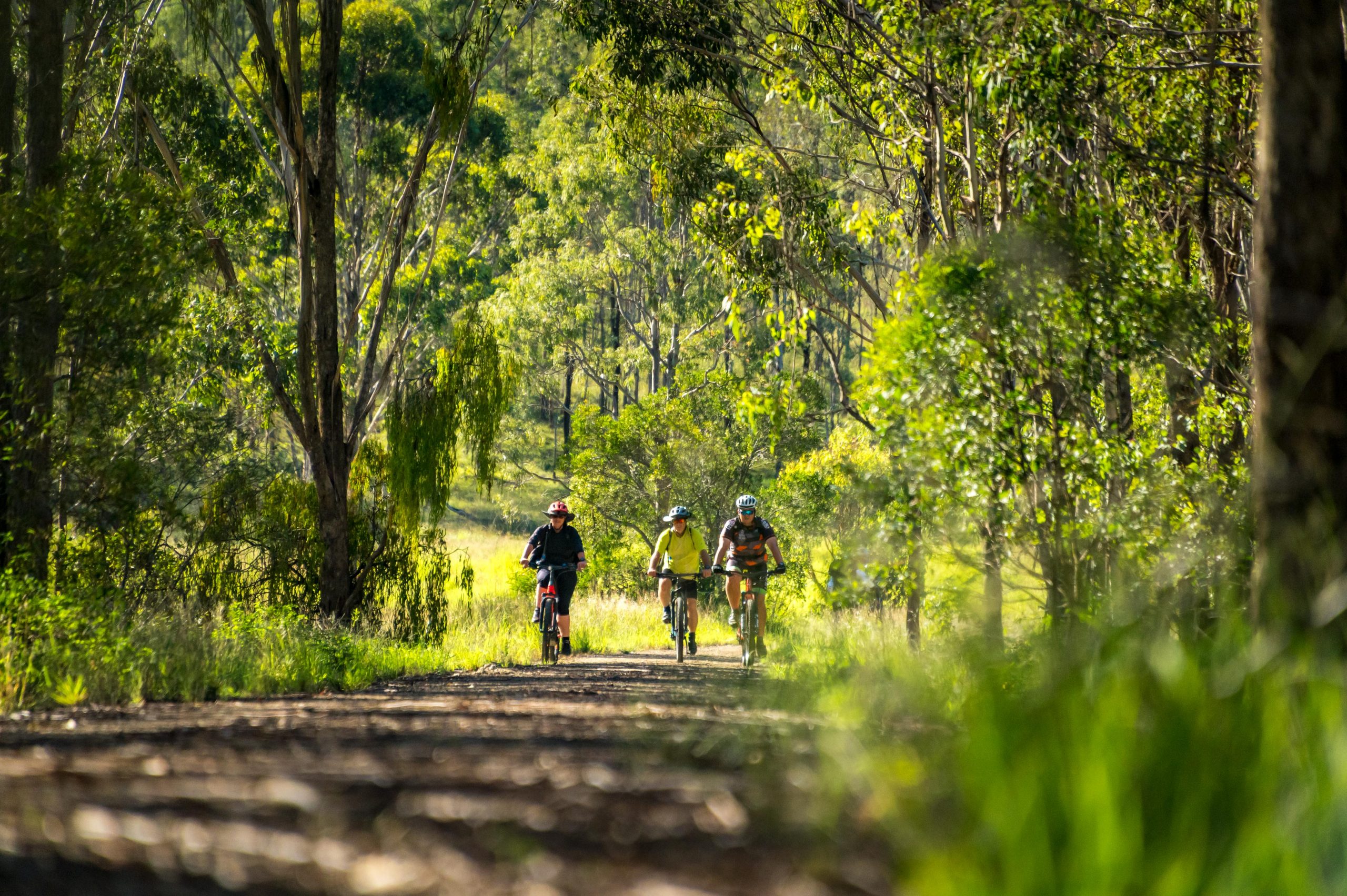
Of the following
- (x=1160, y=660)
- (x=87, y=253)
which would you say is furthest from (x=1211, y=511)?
(x=87, y=253)

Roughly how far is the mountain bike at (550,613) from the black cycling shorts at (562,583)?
2 centimetres

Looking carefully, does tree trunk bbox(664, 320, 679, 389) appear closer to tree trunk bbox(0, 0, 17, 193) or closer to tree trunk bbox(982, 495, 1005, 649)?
tree trunk bbox(0, 0, 17, 193)

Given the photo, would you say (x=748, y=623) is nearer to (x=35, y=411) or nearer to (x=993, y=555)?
(x=993, y=555)

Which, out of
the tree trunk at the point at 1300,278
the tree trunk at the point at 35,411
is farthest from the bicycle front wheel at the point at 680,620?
the tree trunk at the point at 1300,278

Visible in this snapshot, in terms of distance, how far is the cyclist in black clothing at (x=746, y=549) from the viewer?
12.4m

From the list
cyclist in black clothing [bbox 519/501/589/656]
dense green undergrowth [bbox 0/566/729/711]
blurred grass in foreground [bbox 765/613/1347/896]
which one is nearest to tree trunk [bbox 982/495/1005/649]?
blurred grass in foreground [bbox 765/613/1347/896]

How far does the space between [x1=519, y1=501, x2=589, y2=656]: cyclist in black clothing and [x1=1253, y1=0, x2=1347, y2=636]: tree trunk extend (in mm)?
8850

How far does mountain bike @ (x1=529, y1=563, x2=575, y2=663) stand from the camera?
42.5 feet

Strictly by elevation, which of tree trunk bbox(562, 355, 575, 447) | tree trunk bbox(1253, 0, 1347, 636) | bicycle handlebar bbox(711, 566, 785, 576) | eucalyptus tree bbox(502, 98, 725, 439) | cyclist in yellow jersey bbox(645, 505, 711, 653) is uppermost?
eucalyptus tree bbox(502, 98, 725, 439)

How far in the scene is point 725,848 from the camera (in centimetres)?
225

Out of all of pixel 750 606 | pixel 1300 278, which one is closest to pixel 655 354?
pixel 750 606

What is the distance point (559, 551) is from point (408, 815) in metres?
10.5

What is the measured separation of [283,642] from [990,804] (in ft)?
29.7

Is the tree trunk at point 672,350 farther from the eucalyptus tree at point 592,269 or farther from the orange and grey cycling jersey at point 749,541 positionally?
the orange and grey cycling jersey at point 749,541
